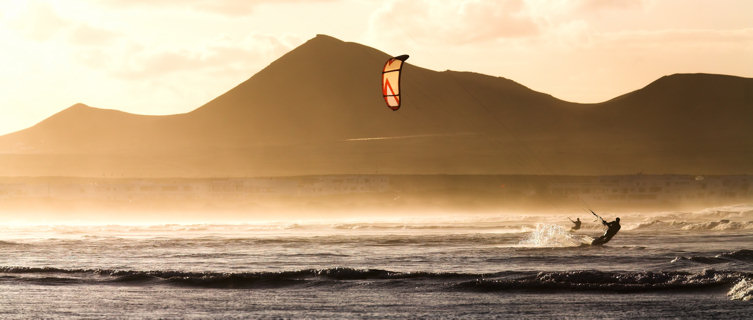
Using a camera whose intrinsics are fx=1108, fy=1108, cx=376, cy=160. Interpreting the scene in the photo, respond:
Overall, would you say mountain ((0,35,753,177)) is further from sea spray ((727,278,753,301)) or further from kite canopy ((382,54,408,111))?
sea spray ((727,278,753,301))

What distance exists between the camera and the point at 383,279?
2570cm

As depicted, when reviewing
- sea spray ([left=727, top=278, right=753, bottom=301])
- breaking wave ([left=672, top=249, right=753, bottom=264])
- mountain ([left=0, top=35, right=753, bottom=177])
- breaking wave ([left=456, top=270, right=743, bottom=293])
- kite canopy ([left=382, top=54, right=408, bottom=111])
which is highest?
mountain ([left=0, top=35, right=753, bottom=177])

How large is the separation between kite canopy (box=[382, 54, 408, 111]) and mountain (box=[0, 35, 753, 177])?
8249 centimetres

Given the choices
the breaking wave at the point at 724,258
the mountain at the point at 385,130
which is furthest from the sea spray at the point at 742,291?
the mountain at the point at 385,130

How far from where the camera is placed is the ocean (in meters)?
21.1

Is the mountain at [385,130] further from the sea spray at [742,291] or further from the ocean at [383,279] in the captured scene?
the sea spray at [742,291]

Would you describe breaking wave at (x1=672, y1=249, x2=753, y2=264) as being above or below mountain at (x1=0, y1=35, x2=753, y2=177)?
below

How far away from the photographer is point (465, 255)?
32.0m

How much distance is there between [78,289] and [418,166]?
98.4 m

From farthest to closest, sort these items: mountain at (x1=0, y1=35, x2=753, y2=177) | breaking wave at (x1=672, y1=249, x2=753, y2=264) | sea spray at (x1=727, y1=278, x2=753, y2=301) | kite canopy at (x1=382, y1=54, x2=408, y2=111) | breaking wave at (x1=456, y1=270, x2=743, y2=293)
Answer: mountain at (x1=0, y1=35, x2=753, y2=177)
kite canopy at (x1=382, y1=54, x2=408, y2=111)
breaking wave at (x1=672, y1=249, x2=753, y2=264)
breaking wave at (x1=456, y1=270, x2=743, y2=293)
sea spray at (x1=727, y1=278, x2=753, y2=301)

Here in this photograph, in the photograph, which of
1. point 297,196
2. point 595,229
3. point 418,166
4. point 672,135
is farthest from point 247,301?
point 672,135

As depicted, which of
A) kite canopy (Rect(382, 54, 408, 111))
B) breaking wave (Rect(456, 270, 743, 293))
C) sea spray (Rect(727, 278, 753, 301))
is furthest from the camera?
kite canopy (Rect(382, 54, 408, 111))

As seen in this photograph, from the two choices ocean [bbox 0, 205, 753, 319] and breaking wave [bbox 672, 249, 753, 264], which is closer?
ocean [bbox 0, 205, 753, 319]

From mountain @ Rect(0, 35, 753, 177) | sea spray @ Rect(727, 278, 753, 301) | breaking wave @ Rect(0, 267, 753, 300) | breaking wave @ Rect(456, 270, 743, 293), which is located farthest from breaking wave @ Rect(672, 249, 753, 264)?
mountain @ Rect(0, 35, 753, 177)
